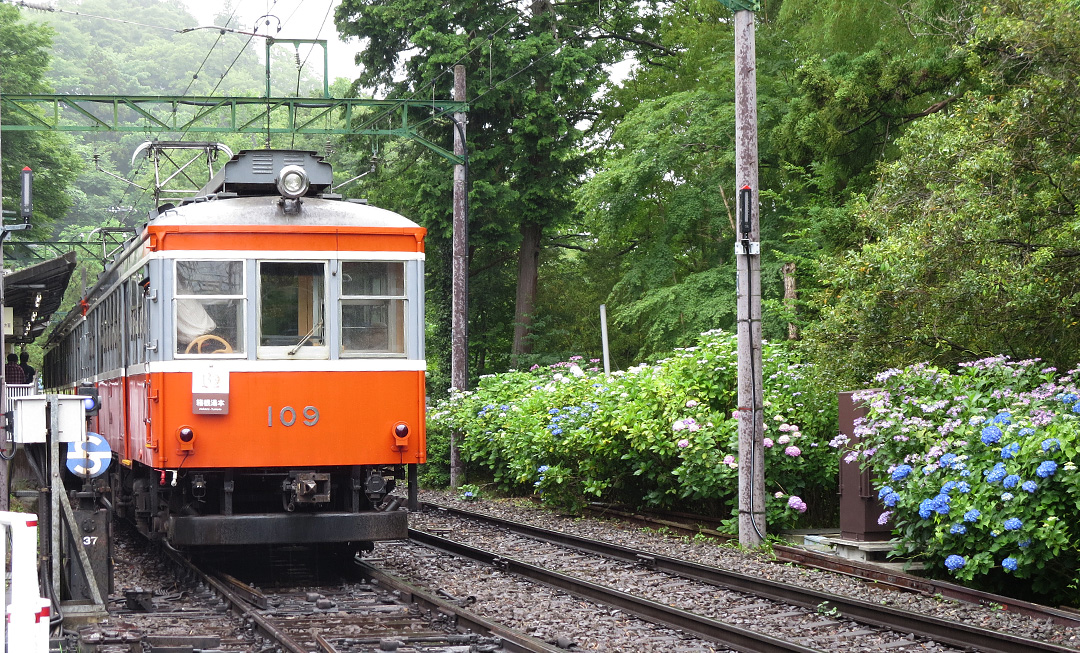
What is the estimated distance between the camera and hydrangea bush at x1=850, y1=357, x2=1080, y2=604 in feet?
27.0

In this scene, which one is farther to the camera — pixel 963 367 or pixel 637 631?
pixel 963 367

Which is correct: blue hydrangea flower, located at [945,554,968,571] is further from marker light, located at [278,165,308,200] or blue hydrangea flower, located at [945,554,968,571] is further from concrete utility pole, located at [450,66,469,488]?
concrete utility pole, located at [450,66,469,488]

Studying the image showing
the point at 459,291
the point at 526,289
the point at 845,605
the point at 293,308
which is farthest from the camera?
the point at 526,289

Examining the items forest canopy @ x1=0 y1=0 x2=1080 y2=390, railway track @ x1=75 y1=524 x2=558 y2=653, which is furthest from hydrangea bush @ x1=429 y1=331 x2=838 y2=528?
railway track @ x1=75 y1=524 x2=558 y2=653

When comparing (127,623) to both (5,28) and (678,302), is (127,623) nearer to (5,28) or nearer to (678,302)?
(678,302)

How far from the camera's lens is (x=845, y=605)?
331 inches

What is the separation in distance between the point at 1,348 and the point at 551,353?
16.0 metres

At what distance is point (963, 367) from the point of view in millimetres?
10719

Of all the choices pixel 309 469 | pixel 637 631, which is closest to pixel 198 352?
pixel 309 469

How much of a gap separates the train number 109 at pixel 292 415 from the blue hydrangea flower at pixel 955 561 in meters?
5.12

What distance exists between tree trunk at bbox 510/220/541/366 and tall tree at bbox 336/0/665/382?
0.08 feet

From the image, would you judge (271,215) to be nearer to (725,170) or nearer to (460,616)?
(460,616)

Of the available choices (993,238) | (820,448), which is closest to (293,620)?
(820,448)

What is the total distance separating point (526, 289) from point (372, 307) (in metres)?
17.7
